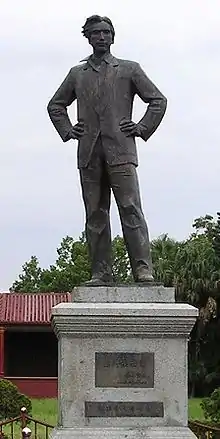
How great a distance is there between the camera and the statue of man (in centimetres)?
827

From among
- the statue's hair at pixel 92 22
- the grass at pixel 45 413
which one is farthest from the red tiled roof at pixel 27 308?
the statue's hair at pixel 92 22

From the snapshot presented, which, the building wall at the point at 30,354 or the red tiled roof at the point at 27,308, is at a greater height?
the red tiled roof at the point at 27,308

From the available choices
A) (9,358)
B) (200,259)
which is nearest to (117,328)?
(9,358)

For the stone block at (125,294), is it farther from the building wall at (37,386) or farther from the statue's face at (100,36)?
the building wall at (37,386)

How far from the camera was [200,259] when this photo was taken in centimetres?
3628

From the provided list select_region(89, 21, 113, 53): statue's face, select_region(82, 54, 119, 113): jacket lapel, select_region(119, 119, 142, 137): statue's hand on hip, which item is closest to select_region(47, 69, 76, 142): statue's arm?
select_region(82, 54, 119, 113): jacket lapel

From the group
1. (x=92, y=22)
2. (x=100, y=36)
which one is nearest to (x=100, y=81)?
(x=100, y=36)

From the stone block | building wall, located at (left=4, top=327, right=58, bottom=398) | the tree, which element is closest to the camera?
the stone block

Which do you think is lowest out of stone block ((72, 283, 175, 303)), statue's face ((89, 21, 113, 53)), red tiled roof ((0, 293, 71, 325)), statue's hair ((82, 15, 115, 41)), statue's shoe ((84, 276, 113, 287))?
stone block ((72, 283, 175, 303))

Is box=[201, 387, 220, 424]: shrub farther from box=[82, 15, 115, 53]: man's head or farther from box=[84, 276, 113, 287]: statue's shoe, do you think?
box=[82, 15, 115, 53]: man's head

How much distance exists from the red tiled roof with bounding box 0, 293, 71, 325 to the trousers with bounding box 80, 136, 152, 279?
20.8 metres

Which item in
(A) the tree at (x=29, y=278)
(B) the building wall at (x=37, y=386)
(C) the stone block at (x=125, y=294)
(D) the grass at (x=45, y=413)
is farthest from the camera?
(A) the tree at (x=29, y=278)

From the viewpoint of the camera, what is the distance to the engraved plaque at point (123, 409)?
25.4 feet

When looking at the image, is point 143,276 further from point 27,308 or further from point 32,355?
point 32,355
